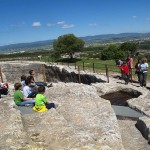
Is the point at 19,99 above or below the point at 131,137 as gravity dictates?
above

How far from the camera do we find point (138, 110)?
1174cm

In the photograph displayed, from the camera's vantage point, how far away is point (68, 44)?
52812 millimetres

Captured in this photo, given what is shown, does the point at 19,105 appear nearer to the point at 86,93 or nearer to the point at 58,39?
the point at 86,93

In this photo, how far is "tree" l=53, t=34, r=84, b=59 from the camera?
169 ft

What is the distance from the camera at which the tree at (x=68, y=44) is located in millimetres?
51553

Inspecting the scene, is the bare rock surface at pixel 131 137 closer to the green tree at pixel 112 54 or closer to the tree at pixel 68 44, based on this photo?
the tree at pixel 68 44

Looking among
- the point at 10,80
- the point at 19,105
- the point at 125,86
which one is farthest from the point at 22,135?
the point at 10,80

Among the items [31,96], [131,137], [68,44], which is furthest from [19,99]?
[68,44]

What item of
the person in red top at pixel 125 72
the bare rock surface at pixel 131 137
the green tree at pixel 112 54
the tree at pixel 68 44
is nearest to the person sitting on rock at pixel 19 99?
the bare rock surface at pixel 131 137

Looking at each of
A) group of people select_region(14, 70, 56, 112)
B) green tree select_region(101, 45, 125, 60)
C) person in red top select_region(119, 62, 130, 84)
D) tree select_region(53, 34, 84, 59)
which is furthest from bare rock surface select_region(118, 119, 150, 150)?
green tree select_region(101, 45, 125, 60)

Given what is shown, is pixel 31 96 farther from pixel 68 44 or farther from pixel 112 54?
pixel 112 54

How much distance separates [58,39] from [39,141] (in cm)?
4759

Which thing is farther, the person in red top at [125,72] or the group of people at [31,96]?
the person in red top at [125,72]

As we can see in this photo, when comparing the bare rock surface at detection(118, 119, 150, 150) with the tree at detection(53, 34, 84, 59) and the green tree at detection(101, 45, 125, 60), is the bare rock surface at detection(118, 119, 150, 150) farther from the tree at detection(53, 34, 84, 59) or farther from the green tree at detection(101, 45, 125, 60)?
the green tree at detection(101, 45, 125, 60)
